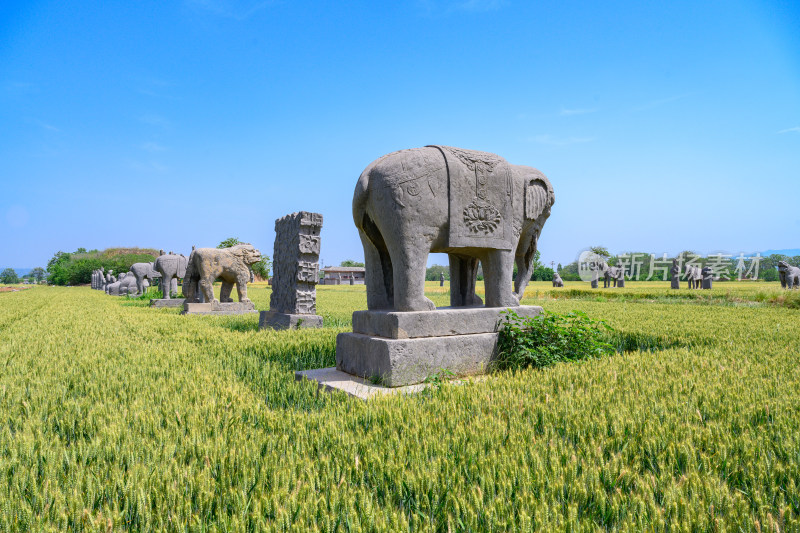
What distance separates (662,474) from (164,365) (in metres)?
5.17

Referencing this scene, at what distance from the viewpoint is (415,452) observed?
2445 millimetres

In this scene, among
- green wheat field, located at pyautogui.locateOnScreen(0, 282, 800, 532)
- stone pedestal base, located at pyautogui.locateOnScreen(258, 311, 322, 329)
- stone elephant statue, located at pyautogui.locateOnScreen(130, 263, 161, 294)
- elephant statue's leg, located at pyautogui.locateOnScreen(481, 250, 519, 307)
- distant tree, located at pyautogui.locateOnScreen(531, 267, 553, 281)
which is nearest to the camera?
green wheat field, located at pyautogui.locateOnScreen(0, 282, 800, 532)

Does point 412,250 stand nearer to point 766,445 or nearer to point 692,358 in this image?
point 766,445

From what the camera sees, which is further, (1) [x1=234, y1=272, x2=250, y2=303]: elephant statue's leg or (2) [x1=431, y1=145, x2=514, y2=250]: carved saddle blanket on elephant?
(1) [x1=234, y1=272, x2=250, y2=303]: elephant statue's leg

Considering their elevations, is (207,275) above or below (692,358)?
above

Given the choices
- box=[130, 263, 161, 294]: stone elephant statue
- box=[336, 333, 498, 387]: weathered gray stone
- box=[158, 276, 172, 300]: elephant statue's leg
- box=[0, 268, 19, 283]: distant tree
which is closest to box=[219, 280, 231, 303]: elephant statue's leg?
box=[158, 276, 172, 300]: elephant statue's leg

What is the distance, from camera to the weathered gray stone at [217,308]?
1292cm

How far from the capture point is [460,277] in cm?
595

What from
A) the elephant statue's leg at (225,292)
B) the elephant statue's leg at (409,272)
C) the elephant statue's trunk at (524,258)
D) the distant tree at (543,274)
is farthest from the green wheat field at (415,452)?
the distant tree at (543,274)

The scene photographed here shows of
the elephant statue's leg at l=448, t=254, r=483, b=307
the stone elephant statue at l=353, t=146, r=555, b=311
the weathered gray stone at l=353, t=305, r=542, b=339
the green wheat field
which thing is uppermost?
the stone elephant statue at l=353, t=146, r=555, b=311

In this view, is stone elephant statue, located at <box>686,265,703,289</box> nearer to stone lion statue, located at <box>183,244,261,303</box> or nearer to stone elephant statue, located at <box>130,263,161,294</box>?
stone lion statue, located at <box>183,244,261,303</box>

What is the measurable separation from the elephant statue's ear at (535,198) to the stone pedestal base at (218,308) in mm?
10325

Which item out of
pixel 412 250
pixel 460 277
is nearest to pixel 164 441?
pixel 412 250

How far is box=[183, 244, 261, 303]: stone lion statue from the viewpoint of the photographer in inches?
510
